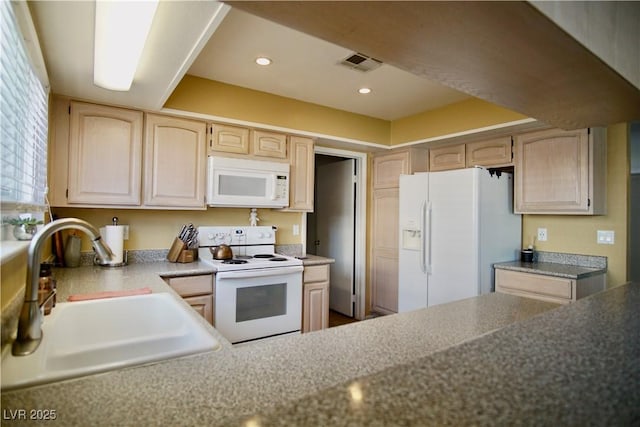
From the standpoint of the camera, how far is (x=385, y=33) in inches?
30.9

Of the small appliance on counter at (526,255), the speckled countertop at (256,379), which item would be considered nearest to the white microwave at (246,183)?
the speckled countertop at (256,379)

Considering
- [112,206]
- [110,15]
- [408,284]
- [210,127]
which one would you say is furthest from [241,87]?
[408,284]

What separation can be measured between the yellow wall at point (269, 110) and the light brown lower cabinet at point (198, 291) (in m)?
1.32

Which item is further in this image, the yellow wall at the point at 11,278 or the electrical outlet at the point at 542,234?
the electrical outlet at the point at 542,234

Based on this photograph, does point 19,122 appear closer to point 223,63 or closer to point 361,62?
point 223,63

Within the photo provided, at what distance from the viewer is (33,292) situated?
0.89 metres

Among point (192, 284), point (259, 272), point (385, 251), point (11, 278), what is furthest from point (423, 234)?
point (11, 278)

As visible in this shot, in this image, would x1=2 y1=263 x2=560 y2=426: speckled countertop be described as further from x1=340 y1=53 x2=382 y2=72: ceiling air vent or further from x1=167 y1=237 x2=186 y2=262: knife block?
x1=167 y1=237 x2=186 y2=262: knife block

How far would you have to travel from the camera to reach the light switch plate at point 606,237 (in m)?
2.71

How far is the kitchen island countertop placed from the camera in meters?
0.39

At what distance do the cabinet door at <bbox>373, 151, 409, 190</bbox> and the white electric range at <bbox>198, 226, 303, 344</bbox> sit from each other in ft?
5.29

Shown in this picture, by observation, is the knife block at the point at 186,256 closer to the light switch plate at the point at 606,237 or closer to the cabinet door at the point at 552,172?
the cabinet door at the point at 552,172

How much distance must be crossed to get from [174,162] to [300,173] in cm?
113

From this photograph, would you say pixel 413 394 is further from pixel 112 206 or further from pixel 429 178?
pixel 429 178
